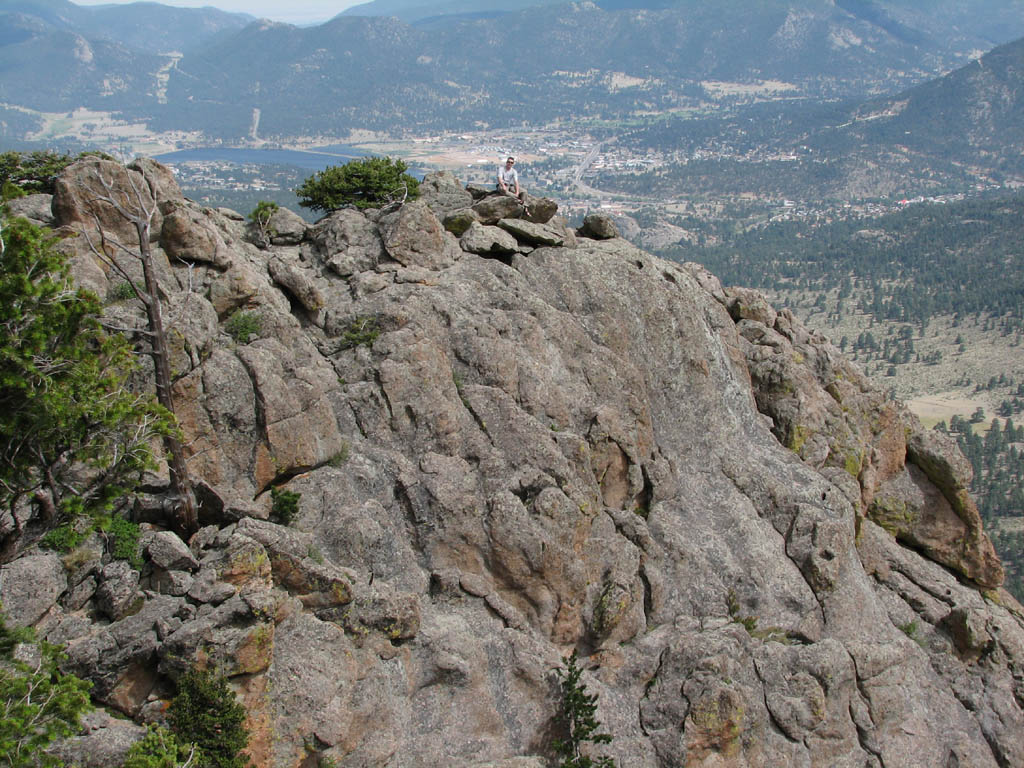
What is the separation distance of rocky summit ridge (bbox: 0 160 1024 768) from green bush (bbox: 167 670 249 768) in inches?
24.5

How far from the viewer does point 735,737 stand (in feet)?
82.9

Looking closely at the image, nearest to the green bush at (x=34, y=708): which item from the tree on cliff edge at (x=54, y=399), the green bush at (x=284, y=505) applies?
the tree on cliff edge at (x=54, y=399)

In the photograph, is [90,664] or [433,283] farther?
[433,283]

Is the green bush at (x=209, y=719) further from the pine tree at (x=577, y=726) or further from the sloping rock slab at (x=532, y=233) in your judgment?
the sloping rock slab at (x=532, y=233)

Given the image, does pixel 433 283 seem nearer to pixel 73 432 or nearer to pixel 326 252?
pixel 326 252

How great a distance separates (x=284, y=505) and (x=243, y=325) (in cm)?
679

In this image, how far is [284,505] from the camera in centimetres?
2372

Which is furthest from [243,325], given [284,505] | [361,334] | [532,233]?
[532,233]

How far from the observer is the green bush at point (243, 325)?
26375 millimetres

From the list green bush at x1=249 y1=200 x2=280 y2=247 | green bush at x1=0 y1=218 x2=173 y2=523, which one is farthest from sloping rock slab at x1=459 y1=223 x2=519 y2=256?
green bush at x1=0 y1=218 x2=173 y2=523

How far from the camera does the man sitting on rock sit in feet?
127

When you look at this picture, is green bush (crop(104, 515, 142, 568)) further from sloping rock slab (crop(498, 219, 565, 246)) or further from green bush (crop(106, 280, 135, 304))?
sloping rock slab (crop(498, 219, 565, 246))

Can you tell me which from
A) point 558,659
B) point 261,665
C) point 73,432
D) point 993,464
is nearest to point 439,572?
point 558,659

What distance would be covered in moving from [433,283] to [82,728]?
20504mm
